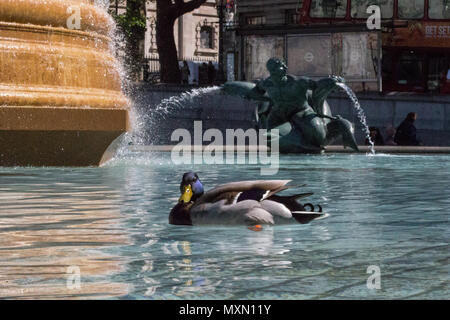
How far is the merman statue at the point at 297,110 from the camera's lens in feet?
68.7

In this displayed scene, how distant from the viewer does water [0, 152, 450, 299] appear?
210 inches

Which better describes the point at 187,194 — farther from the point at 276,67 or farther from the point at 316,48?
the point at 316,48

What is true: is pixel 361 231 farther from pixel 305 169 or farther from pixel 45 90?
pixel 305 169

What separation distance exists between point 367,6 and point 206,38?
50505 millimetres

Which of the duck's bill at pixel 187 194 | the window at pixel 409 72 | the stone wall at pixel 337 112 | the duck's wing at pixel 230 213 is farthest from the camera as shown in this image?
the window at pixel 409 72

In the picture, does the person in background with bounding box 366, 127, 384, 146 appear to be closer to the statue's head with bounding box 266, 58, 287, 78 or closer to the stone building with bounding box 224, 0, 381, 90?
the stone building with bounding box 224, 0, 381, 90

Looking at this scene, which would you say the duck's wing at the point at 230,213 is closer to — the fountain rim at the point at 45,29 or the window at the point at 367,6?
the fountain rim at the point at 45,29

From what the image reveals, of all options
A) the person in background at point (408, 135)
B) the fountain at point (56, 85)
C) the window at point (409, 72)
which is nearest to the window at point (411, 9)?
the window at point (409, 72)

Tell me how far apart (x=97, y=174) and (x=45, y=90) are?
1.21 meters

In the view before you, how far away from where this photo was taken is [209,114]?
37.8 m

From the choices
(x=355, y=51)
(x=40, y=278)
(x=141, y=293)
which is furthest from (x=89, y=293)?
(x=355, y=51)

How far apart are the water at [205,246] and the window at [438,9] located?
22498 mm

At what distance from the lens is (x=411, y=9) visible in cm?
3453
